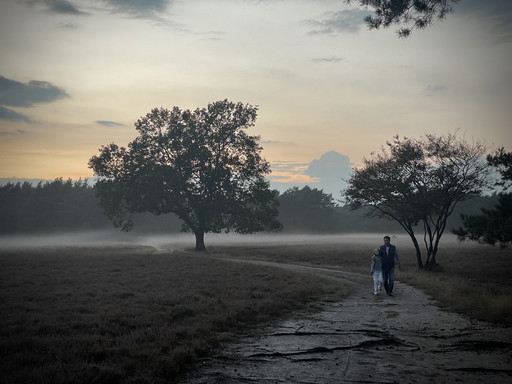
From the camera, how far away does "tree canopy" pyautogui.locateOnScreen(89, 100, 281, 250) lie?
154 ft

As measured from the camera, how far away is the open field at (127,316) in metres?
6.78

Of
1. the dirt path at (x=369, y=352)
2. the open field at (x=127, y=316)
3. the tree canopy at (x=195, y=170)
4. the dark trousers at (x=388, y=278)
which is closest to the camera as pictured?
the dirt path at (x=369, y=352)

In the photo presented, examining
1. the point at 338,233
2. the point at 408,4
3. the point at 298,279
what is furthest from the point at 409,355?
the point at 338,233

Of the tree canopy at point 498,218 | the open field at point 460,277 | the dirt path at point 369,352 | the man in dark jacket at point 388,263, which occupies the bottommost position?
the open field at point 460,277

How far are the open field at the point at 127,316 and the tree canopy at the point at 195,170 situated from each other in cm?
2561

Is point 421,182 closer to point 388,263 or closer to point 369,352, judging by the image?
point 388,263

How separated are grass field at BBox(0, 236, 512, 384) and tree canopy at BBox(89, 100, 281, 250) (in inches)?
915

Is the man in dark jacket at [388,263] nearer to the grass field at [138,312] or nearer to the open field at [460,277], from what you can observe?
the open field at [460,277]

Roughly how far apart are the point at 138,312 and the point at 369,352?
6.97 m

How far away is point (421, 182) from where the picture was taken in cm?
2905

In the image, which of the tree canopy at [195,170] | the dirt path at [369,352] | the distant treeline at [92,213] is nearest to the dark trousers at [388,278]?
the dirt path at [369,352]

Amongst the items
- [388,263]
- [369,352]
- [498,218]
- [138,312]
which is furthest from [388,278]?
[498,218]

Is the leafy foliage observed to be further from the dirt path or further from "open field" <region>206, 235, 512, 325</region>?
the dirt path

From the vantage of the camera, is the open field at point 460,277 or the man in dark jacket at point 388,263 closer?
the open field at point 460,277
